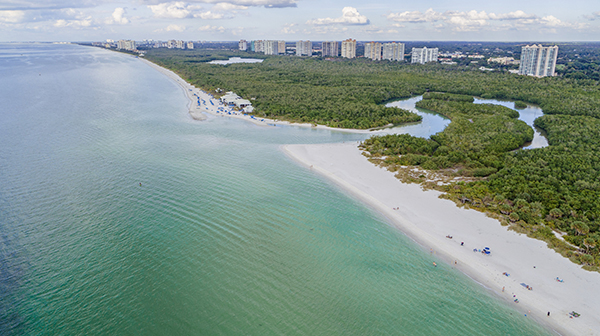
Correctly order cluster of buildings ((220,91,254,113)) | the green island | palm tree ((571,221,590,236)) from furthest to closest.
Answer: cluster of buildings ((220,91,254,113)) → the green island → palm tree ((571,221,590,236))

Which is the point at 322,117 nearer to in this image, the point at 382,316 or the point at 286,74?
the point at 382,316

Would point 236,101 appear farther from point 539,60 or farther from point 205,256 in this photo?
point 539,60

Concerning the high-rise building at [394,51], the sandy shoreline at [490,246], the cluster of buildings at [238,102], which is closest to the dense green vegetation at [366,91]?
the cluster of buildings at [238,102]

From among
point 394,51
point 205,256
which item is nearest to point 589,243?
point 205,256

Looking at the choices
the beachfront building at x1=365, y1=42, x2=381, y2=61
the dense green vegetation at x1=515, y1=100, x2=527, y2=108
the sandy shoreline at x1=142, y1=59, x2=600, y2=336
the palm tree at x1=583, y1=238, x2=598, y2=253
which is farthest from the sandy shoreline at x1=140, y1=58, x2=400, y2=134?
the beachfront building at x1=365, y1=42, x2=381, y2=61

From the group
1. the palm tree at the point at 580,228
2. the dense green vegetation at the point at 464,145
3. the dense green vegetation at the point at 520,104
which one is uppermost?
the dense green vegetation at the point at 520,104

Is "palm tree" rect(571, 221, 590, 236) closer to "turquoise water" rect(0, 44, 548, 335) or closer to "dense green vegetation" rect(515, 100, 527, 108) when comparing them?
"turquoise water" rect(0, 44, 548, 335)

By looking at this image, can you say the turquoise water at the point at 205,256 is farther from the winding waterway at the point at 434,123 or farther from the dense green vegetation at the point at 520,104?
the dense green vegetation at the point at 520,104
